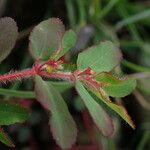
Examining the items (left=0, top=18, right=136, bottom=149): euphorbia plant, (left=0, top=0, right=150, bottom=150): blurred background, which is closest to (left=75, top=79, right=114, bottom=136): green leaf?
(left=0, top=18, right=136, bottom=149): euphorbia plant

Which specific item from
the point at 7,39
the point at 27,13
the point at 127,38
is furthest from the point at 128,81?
Answer: the point at 127,38

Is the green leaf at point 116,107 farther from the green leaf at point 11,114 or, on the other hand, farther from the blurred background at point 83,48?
the blurred background at point 83,48

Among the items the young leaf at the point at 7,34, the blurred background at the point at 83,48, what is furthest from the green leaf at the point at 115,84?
the blurred background at the point at 83,48

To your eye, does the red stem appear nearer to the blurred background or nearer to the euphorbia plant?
the euphorbia plant

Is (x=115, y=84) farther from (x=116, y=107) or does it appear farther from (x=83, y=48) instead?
(x=83, y=48)

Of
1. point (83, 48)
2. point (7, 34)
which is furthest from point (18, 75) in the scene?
point (83, 48)

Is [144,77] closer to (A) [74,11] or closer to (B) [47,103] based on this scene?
(A) [74,11]

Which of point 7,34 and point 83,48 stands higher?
point 7,34
